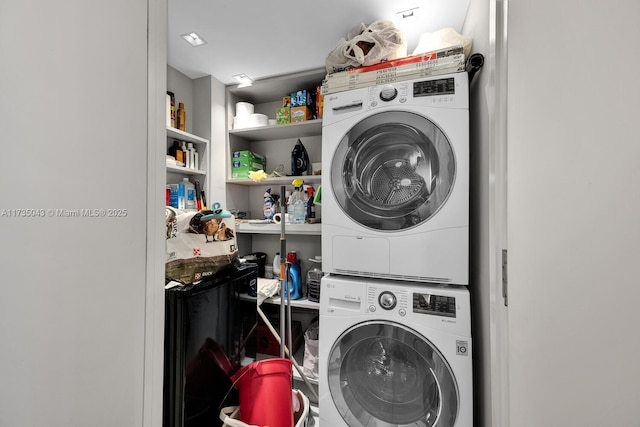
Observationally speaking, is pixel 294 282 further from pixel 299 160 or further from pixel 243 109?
pixel 243 109

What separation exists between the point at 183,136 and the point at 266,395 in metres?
1.82

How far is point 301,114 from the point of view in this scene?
2018 millimetres

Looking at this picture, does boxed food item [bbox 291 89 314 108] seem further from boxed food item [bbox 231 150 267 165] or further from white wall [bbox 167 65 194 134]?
white wall [bbox 167 65 194 134]

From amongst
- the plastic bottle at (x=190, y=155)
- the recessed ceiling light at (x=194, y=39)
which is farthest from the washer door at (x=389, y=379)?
the recessed ceiling light at (x=194, y=39)

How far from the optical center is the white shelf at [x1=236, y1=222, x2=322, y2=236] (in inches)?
71.3

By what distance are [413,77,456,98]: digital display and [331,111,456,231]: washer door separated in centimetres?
11

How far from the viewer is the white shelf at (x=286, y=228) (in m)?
1.81

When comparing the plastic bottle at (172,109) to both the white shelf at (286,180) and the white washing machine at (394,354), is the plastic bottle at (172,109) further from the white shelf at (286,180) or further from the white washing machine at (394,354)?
the white washing machine at (394,354)
